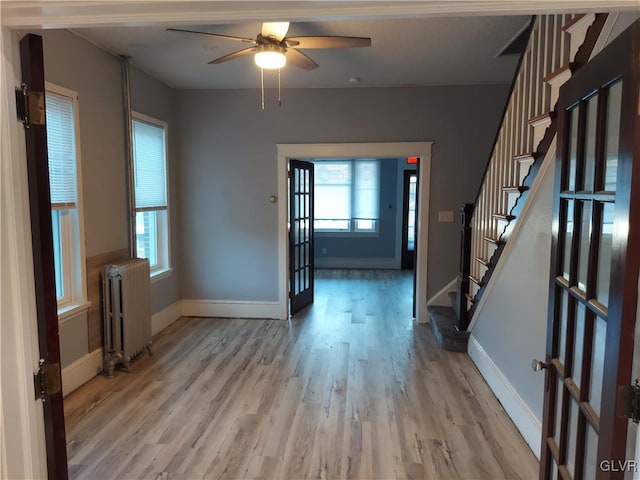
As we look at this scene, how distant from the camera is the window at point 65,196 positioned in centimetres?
295

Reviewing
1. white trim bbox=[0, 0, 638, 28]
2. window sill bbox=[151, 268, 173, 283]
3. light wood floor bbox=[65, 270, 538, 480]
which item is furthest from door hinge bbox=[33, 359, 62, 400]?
window sill bbox=[151, 268, 173, 283]

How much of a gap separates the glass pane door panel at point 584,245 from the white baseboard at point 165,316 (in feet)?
A: 13.4

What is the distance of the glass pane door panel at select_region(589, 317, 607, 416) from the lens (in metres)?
1.26

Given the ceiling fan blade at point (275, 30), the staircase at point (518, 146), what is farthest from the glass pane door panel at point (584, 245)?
the ceiling fan blade at point (275, 30)

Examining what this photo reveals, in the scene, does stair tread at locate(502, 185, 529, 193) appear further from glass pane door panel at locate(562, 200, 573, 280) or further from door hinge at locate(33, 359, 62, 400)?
door hinge at locate(33, 359, 62, 400)

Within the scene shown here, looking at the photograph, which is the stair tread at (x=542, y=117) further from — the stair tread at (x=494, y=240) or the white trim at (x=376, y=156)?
the white trim at (x=376, y=156)

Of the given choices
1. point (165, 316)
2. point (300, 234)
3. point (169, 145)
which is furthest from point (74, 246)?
point (300, 234)

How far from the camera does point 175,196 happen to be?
499 centimetres

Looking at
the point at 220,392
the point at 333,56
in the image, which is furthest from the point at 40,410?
the point at 333,56

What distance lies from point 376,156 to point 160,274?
107 inches

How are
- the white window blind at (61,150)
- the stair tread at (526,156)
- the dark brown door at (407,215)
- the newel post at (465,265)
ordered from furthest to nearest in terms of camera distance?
the dark brown door at (407,215) < the newel post at (465,265) < the white window blind at (61,150) < the stair tread at (526,156)

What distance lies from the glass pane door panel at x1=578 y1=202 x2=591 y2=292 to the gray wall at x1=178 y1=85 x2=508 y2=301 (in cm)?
351

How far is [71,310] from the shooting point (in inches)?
123

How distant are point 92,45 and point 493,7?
11.1 feet
